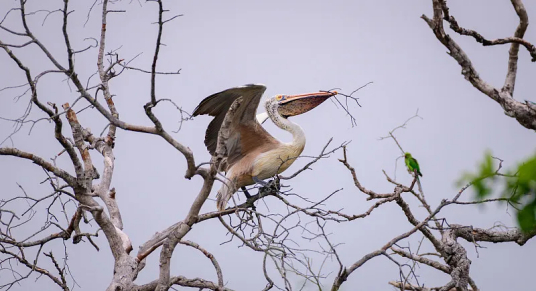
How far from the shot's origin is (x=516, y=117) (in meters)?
4.17

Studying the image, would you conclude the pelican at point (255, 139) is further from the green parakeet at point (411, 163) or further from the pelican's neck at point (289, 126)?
the green parakeet at point (411, 163)

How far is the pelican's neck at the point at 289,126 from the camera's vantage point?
6.44m

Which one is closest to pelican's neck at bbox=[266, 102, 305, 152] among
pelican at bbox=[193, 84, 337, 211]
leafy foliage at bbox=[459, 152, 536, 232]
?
pelican at bbox=[193, 84, 337, 211]

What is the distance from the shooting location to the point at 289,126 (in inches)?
258

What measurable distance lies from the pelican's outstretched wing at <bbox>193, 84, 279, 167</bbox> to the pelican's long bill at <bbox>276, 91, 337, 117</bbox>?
16.7 inches

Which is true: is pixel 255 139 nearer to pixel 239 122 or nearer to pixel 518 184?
pixel 239 122

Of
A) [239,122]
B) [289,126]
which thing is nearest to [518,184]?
[239,122]

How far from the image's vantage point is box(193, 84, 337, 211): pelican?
5933mm

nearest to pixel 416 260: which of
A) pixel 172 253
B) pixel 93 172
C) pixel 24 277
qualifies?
pixel 172 253

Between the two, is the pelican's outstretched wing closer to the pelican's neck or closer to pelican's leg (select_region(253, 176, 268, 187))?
the pelican's neck

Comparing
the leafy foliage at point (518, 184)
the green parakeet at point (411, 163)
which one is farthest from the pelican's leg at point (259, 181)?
the leafy foliage at point (518, 184)

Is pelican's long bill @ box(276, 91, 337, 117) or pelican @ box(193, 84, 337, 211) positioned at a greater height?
pelican's long bill @ box(276, 91, 337, 117)

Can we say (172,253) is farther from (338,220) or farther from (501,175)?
(501,175)

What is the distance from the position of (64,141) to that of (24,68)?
57cm
